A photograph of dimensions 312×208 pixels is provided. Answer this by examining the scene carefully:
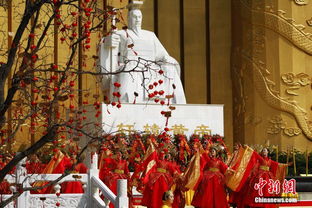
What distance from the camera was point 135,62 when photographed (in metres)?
10.3

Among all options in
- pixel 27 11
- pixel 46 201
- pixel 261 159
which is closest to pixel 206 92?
pixel 261 159

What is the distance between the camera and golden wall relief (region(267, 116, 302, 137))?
462 inches

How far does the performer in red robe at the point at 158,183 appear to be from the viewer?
23.5ft

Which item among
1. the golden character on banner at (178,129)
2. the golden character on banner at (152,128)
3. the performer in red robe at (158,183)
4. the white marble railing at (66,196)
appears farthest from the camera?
the golden character on banner at (178,129)

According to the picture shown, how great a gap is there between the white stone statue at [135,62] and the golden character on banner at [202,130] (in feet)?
1.65

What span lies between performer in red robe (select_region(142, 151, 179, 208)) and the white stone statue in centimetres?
276

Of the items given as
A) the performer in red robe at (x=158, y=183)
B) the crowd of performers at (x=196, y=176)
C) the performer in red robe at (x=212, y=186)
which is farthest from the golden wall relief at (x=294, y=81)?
the performer in red robe at (x=158, y=183)

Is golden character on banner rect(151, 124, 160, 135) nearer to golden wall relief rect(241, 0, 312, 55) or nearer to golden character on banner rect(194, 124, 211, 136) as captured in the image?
golden character on banner rect(194, 124, 211, 136)

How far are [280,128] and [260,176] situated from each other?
4.66 meters

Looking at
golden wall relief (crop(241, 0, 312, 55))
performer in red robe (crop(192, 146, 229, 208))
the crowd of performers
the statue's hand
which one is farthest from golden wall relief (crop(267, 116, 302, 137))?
performer in red robe (crop(192, 146, 229, 208))

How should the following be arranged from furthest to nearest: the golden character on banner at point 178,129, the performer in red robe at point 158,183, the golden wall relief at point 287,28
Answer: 1. the golden wall relief at point 287,28
2. the golden character on banner at point 178,129
3. the performer in red robe at point 158,183

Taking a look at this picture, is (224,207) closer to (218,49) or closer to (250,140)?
(250,140)

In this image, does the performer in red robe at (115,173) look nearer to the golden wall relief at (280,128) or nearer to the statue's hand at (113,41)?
the statue's hand at (113,41)
